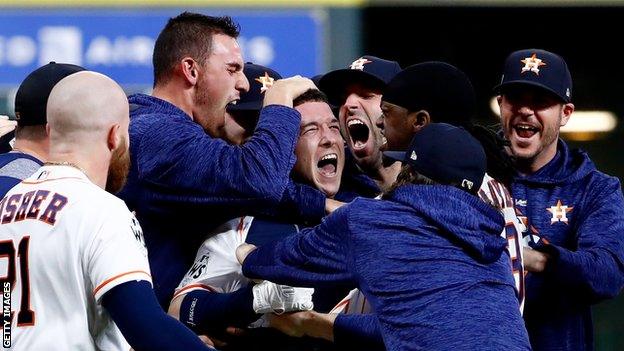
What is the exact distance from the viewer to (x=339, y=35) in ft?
29.3

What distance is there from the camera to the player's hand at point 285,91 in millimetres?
4727

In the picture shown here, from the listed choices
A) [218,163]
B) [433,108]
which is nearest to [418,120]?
[433,108]

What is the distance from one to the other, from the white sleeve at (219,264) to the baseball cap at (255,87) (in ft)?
1.53

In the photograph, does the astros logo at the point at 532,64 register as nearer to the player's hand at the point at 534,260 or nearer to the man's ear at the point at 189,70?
the player's hand at the point at 534,260

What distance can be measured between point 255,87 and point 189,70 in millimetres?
303

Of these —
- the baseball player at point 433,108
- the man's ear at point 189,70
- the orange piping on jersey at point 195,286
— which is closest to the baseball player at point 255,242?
the orange piping on jersey at point 195,286

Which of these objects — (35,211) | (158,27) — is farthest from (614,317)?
(35,211)

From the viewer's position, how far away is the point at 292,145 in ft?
15.2

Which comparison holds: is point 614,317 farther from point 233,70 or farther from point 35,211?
point 35,211

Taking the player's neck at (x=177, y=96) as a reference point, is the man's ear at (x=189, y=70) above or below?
above

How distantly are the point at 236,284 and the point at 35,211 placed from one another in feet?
3.56

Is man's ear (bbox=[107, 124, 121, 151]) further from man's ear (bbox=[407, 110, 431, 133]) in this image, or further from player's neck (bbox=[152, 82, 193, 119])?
man's ear (bbox=[407, 110, 431, 133])

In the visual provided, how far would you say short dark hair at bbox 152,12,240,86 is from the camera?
500 cm

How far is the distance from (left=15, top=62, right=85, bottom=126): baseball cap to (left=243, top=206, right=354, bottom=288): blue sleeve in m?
0.93
